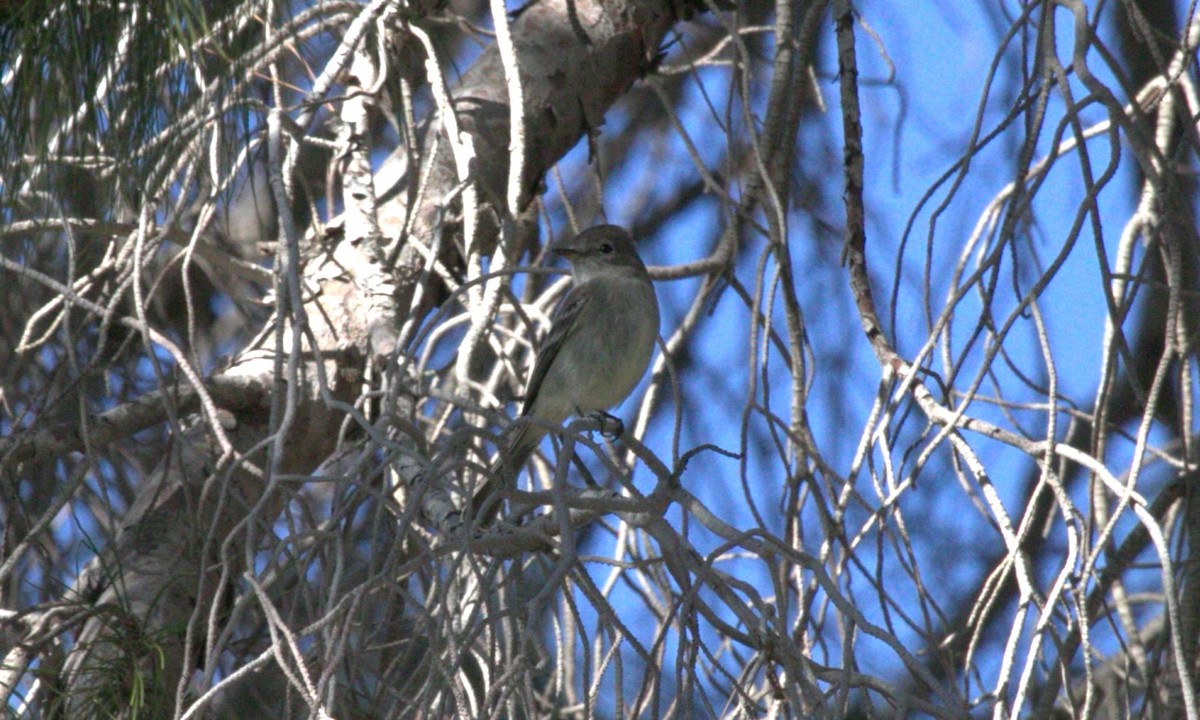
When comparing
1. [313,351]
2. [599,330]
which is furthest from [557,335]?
[313,351]

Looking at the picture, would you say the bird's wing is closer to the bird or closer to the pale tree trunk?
the bird

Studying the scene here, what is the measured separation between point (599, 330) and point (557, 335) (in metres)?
0.30

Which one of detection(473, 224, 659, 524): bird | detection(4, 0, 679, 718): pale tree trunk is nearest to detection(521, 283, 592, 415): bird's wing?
detection(473, 224, 659, 524): bird

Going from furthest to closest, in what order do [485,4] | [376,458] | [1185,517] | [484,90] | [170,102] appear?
[485,4] < [484,90] < [376,458] < [170,102] < [1185,517]

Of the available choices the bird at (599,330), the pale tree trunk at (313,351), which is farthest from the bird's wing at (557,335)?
the pale tree trunk at (313,351)

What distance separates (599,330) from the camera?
4789mm

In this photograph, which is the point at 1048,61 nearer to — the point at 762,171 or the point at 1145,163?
the point at 1145,163

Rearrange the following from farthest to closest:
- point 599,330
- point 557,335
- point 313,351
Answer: point 599,330, point 557,335, point 313,351

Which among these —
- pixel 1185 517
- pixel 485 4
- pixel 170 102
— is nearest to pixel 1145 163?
pixel 1185 517

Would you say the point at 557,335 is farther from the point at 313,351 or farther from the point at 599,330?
the point at 313,351

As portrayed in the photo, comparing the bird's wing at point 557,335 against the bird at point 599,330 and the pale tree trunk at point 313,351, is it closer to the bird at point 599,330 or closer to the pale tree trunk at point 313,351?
the bird at point 599,330

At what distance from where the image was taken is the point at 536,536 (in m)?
2.23

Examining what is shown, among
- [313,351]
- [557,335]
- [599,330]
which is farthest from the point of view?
[599,330]

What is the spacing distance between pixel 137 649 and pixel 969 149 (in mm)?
1816
